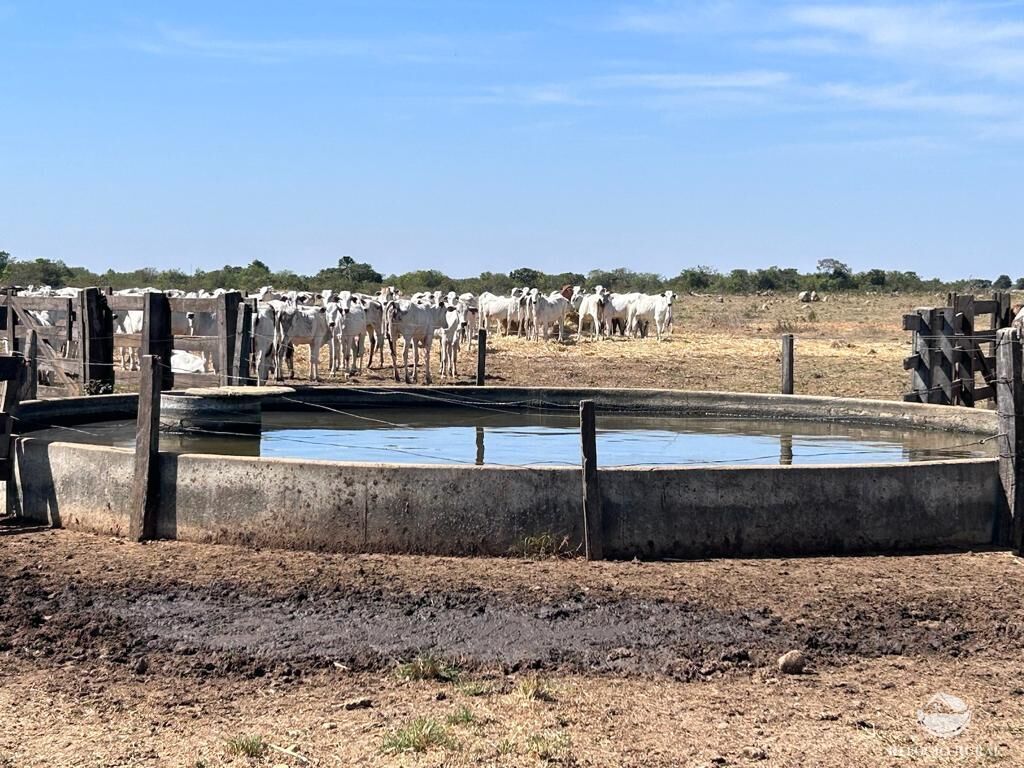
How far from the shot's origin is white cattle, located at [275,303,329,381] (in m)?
26.5

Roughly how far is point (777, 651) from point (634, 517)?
251 cm

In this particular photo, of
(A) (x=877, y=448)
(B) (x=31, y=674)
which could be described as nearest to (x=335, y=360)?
(A) (x=877, y=448)

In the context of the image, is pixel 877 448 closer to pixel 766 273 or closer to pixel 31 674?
pixel 31 674

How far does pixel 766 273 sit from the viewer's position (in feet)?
323

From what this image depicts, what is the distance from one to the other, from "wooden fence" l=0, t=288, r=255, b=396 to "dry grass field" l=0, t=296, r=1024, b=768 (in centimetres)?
737

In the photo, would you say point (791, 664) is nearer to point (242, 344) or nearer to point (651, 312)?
point (242, 344)

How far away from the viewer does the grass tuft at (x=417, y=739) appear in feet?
19.2

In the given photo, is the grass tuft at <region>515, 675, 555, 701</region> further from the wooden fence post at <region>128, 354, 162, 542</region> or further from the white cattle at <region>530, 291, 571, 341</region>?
the white cattle at <region>530, 291, 571, 341</region>

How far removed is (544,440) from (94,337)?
26.2ft

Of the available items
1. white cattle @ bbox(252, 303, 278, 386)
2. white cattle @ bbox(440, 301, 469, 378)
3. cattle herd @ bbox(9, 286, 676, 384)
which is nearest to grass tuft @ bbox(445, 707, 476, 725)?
cattle herd @ bbox(9, 286, 676, 384)

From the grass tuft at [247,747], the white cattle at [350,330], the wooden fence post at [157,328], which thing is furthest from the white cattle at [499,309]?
the grass tuft at [247,747]

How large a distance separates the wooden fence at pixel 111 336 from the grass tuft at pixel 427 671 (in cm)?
1071

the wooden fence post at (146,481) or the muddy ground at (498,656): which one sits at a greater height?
the wooden fence post at (146,481)

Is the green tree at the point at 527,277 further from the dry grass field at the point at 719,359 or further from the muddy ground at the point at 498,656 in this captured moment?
the muddy ground at the point at 498,656
